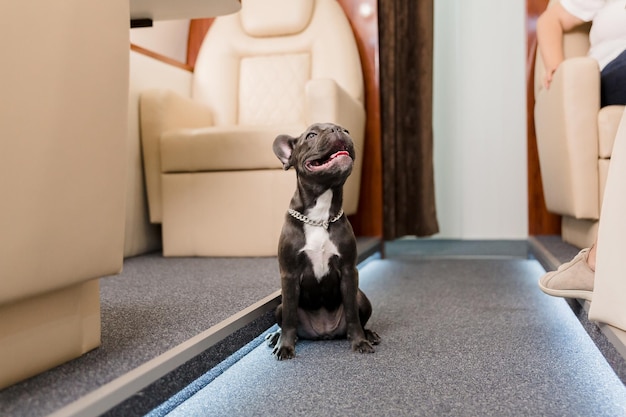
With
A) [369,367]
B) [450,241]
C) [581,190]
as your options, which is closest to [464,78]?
[450,241]

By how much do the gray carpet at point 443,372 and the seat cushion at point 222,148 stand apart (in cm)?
78

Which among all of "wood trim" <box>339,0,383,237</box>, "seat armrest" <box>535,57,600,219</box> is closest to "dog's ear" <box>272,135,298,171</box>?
"seat armrest" <box>535,57,600,219</box>

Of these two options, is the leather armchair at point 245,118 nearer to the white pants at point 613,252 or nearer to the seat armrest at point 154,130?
the seat armrest at point 154,130

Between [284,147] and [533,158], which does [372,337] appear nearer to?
[284,147]

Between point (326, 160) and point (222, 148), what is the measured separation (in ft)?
3.43

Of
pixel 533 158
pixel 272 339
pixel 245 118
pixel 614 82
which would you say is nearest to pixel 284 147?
pixel 272 339

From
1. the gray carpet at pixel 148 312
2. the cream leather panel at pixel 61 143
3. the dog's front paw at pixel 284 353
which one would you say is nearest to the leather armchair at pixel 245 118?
the gray carpet at pixel 148 312

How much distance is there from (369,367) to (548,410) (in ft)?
1.19

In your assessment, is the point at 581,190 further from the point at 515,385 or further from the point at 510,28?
the point at 510,28

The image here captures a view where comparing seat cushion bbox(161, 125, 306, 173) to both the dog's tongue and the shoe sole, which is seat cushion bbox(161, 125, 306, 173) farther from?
the shoe sole

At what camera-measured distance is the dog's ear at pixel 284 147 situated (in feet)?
4.50

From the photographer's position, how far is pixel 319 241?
1.29m

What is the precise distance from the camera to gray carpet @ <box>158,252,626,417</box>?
956 mm

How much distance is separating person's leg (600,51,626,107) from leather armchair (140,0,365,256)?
91 centimetres
